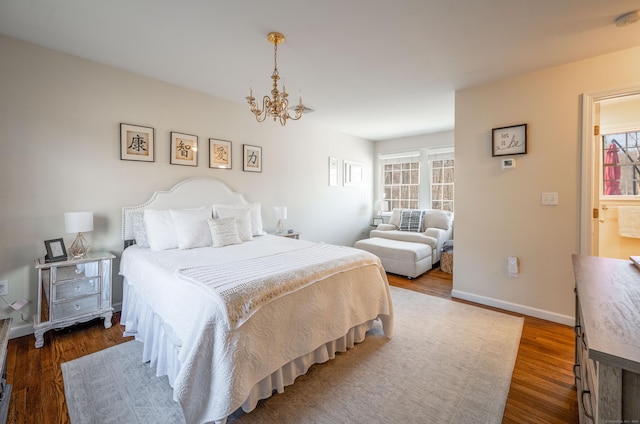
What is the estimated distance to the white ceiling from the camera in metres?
1.91

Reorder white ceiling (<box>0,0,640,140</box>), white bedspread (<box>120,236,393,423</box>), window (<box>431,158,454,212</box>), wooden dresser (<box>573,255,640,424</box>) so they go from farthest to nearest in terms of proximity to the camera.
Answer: window (<box>431,158,454,212</box>) < white ceiling (<box>0,0,640,140</box>) < white bedspread (<box>120,236,393,423</box>) < wooden dresser (<box>573,255,640,424</box>)

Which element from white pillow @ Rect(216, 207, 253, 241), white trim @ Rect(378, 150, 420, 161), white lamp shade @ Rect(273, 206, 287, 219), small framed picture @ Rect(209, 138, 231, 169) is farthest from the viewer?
white trim @ Rect(378, 150, 420, 161)

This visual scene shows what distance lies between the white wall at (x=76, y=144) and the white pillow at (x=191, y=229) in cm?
58

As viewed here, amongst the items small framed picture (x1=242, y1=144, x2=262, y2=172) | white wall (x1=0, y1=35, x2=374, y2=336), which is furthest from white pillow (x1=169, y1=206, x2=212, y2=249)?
small framed picture (x1=242, y1=144, x2=262, y2=172)

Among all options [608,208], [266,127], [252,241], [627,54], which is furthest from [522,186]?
[266,127]

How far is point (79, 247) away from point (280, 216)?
2244 millimetres

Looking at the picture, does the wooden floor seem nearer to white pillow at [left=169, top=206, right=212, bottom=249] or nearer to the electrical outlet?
the electrical outlet

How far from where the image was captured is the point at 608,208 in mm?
3865

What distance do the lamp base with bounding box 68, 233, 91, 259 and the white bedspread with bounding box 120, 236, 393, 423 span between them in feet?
1.16

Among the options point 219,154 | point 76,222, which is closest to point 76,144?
point 76,222

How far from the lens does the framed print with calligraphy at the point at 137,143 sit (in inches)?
114

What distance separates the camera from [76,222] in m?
2.39

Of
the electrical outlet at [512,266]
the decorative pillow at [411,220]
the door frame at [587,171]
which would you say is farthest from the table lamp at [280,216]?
the door frame at [587,171]

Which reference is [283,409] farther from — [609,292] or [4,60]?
[4,60]
